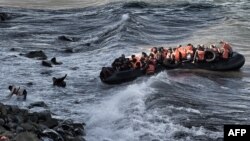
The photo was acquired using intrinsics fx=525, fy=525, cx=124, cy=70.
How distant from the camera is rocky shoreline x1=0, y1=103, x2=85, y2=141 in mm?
14098

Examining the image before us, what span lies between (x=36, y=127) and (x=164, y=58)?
35.0 feet

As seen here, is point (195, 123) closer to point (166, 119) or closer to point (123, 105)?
point (166, 119)

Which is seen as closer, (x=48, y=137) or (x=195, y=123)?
(x=48, y=137)

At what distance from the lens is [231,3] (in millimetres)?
48875

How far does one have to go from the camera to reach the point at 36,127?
1570 cm

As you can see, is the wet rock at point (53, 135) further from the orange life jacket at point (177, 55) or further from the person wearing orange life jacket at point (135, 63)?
the orange life jacket at point (177, 55)

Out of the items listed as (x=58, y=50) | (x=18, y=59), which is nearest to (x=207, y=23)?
(x=58, y=50)

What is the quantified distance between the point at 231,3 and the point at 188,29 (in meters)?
12.9

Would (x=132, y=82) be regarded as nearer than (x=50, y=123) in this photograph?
No

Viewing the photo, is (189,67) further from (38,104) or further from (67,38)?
(67,38)

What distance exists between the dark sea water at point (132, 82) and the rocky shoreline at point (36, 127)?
0.76 m

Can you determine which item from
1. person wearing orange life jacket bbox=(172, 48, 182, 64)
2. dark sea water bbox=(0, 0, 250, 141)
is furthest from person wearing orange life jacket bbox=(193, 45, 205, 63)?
person wearing orange life jacket bbox=(172, 48, 182, 64)

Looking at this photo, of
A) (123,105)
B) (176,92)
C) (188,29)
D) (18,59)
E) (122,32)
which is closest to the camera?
(123,105)

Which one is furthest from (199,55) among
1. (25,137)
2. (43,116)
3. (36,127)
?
(25,137)
